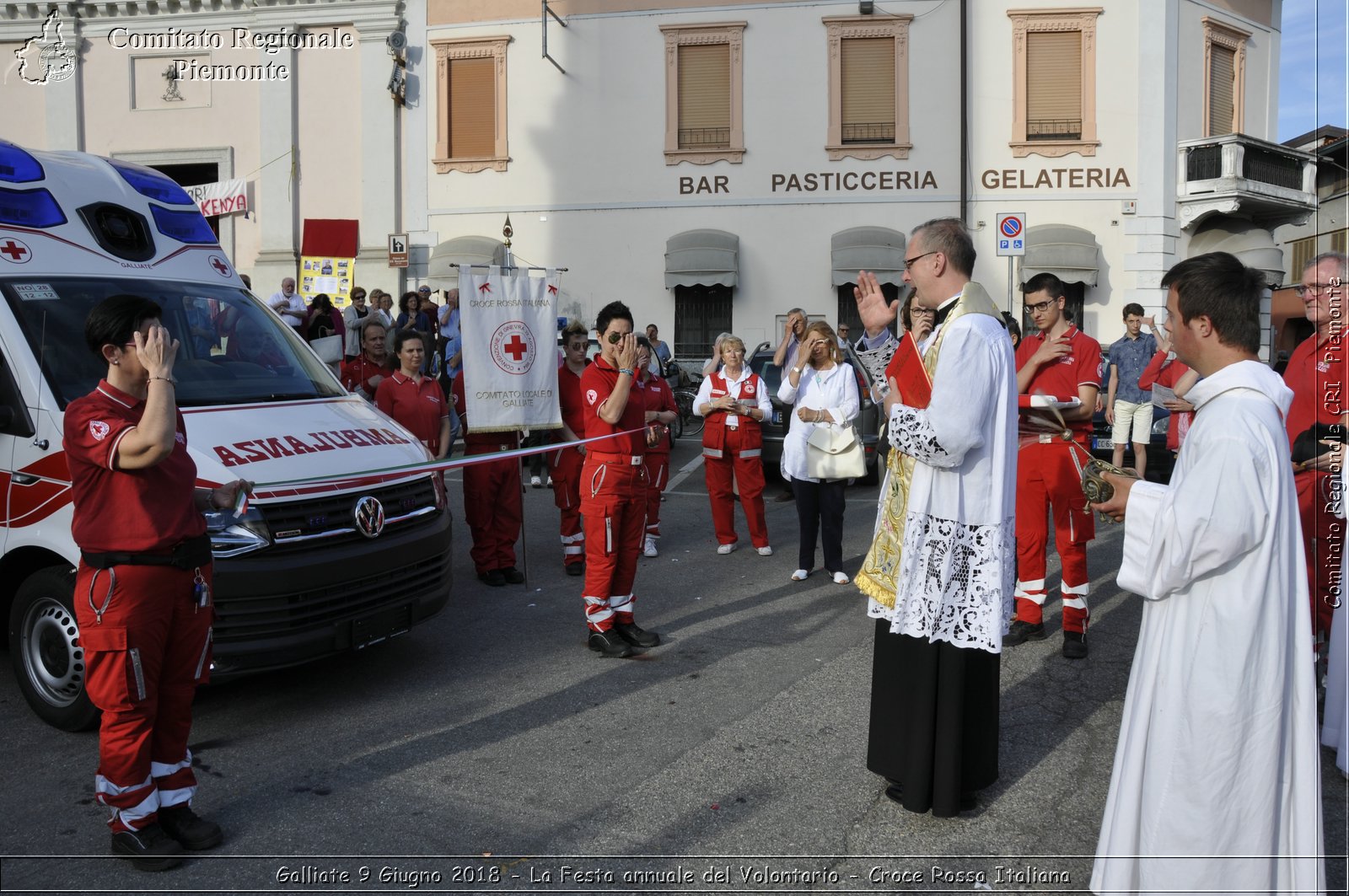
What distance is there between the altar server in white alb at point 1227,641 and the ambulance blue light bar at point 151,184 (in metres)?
5.79

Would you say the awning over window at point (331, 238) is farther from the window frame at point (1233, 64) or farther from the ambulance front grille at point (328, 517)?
the ambulance front grille at point (328, 517)

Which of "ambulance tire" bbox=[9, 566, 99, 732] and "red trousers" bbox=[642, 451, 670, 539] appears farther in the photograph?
"red trousers" bbox=[642, 451, 670, 539]

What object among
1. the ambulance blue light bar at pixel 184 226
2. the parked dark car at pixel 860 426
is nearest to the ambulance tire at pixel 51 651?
the ambulance blue light bar at pixel 184 226

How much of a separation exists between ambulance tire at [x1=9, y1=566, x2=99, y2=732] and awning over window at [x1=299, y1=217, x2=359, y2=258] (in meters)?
21.0

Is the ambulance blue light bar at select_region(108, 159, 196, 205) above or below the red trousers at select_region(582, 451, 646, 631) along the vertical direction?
above

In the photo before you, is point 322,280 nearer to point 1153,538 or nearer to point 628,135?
point 628,135

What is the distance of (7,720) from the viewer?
5277 mm

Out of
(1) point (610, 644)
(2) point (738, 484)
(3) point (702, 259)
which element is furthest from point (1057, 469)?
(3) point (702, 259)

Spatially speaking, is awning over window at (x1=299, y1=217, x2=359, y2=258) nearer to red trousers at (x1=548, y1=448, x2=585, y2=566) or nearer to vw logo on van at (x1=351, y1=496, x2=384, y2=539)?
red trousers at (x1=548, y1=448, x2=585, y2=566)

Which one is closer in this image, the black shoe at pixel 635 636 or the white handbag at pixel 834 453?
the black shoe at pixel 635 636

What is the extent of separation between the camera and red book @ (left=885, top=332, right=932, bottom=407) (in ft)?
13.6

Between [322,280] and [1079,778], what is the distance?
23632mm

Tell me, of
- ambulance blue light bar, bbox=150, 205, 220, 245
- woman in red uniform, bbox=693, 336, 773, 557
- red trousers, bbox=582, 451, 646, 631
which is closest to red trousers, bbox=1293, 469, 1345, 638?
red trousers, bbox=582, 451, 646, 631

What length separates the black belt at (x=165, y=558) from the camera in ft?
12.3
